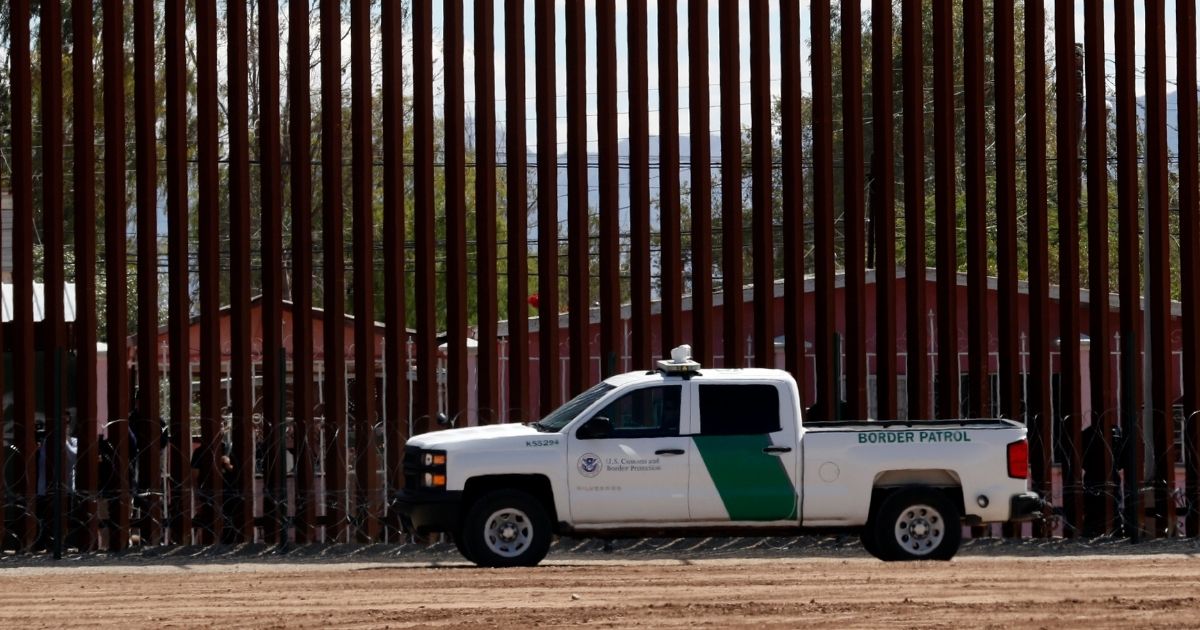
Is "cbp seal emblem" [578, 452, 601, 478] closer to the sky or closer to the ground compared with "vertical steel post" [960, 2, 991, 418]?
closer to the ground

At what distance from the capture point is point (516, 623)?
11312mm

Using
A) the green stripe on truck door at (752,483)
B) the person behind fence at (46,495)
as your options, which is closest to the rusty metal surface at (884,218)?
the green stripe on truck door at (752,483)

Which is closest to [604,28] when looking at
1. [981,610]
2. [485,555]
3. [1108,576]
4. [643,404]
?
[643,404]

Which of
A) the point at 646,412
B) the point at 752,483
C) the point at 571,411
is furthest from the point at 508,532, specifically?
the point at 752,483

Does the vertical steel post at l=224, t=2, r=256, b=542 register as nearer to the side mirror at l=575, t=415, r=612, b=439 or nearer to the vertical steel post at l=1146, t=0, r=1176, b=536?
the side mirror at l=575, t=415, r=612, b=439

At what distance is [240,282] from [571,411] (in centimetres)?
389

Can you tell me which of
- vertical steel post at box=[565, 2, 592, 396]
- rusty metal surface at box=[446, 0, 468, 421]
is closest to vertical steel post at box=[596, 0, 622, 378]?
vertical steel post at box=[565, 2, 592, 396]

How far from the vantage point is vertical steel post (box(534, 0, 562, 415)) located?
18.3m

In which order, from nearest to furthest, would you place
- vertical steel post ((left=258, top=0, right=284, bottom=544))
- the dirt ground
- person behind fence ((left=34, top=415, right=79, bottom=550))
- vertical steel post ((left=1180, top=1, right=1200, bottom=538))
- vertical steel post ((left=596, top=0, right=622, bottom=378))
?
the dirt ground < person behind fence ((left=34, top=415, right=79, bottom=550)) < vertical steel post ((left=258, top=0, right=284, bottom=544)) < vertical steel post ((left=596, top=0, right=622, bottom=378)) < vertical steel post ((left=1180, top=1, right=1200, bottom=538))

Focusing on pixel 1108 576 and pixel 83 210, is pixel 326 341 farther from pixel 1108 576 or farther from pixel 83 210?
pixel 1108 576

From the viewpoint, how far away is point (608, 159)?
60.4ft

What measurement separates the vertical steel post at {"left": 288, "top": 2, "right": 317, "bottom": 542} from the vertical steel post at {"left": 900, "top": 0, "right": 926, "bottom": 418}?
5.37m

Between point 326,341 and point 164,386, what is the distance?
600 inches

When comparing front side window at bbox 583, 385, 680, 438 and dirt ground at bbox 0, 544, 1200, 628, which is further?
A: front side window at bbox 583, 385, 680, 438
